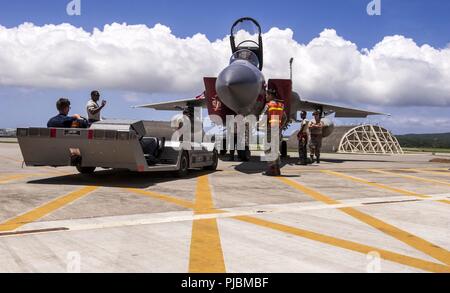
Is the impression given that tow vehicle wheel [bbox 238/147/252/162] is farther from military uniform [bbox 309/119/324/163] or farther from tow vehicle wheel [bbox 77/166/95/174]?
tow vehicle wheel [bbox 77/166/95/174]

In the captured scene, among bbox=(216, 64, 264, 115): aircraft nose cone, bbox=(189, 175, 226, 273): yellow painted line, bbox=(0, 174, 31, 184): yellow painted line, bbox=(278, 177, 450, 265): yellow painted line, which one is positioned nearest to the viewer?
bbox=(189, 175, 226, 273): yellow painted line

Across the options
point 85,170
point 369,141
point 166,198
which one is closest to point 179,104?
point 85,170

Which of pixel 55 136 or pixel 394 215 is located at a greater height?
pixel 55 136

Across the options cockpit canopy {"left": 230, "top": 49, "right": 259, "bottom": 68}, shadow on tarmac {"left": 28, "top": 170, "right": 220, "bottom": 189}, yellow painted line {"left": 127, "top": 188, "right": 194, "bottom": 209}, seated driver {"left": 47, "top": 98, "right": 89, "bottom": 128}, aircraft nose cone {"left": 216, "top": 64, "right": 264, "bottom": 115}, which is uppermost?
cockpit canopy {"left": 230, "top": 49, "right": 259, "bottom": 68}

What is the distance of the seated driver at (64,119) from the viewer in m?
7.88

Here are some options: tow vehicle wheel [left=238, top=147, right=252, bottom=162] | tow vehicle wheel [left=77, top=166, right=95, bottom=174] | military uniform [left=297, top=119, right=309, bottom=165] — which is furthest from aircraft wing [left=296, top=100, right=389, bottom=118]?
tow vehicle wheel [left=77, top=166, right=95, bottom=174]

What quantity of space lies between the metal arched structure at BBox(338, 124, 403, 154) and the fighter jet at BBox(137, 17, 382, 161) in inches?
633

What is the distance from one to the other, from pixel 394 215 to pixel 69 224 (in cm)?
387

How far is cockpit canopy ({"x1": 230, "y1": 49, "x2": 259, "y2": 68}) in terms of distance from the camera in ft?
48.0

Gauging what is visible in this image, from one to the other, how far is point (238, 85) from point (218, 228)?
7038 mm

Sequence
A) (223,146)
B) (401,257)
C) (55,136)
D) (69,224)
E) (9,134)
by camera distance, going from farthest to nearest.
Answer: (9,134) → (223,146) → (55,136) → (69,224) → (401,257)

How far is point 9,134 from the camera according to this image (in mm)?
76812
